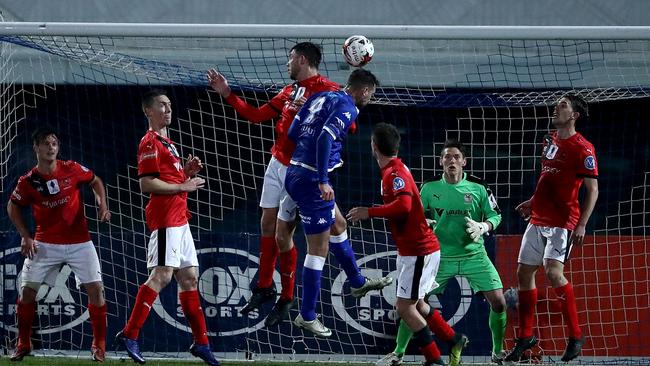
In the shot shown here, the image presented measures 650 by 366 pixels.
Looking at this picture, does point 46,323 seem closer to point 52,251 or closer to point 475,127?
point 52,251

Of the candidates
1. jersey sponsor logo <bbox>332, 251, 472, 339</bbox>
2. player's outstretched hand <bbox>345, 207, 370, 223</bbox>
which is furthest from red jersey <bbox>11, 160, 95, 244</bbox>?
player's outstretched hand <bbox>345, 207, 370, 223</bbox>

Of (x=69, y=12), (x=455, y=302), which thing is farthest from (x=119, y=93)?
(x=455, y=302)

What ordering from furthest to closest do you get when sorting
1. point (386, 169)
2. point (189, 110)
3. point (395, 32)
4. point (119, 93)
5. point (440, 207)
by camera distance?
1. point (119, 93)
2. point (189, 110)
3. point (440, 207)
4. point (395, 32)
5. point (386, 169)

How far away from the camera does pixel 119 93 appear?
1142 cm

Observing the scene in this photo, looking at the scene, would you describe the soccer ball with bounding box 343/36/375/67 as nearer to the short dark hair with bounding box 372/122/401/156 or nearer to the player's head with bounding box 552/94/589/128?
the short dark hair with bounding box 372/122/401/156

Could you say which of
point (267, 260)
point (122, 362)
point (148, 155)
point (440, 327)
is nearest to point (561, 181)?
point (440, 327)

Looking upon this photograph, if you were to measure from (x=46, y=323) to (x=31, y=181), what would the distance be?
68.3 inches

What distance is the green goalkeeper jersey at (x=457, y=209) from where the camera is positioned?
9.44m

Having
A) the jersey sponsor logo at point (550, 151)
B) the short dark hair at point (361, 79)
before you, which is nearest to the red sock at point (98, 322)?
the short dark hair at point (361, 79)

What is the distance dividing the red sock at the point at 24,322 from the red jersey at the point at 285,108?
2.44 metres

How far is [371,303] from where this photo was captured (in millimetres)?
10445

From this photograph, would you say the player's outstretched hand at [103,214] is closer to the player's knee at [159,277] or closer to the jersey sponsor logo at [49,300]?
the player's knee at [159,277]

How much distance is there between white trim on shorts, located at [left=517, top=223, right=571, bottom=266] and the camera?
917cm

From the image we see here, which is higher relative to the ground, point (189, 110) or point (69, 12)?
point (69, 12)
